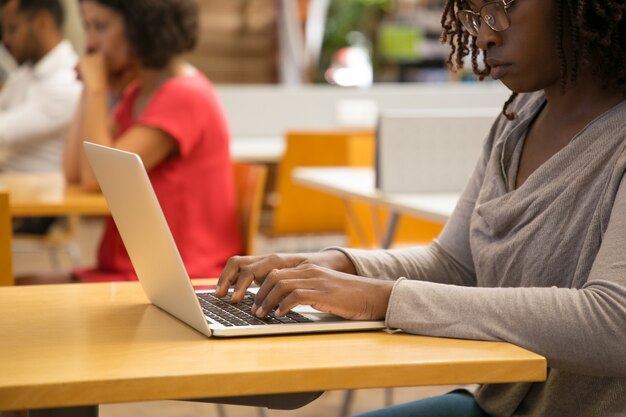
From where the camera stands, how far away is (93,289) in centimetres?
147

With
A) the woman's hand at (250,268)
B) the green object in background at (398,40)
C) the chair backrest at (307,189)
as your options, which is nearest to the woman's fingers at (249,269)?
the woman's hand at (250,268)

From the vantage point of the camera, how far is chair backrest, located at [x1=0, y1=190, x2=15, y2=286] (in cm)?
218

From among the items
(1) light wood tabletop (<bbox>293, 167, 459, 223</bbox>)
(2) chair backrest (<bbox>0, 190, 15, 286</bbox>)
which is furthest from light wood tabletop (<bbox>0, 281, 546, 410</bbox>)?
(1) light wood tabletop (<bbox>293, 167, 459, 223</bbox>)

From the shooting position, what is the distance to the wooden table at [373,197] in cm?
265

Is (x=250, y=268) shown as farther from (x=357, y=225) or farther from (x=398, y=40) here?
(x=398, y=40)

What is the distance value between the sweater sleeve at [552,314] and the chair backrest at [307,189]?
9.86 ft

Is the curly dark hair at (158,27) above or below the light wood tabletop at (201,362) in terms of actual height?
above

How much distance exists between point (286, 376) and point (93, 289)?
0.54m

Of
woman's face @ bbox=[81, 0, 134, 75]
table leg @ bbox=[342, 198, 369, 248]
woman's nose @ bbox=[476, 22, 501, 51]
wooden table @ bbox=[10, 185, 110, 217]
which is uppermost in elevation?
woman's nose @ bbox=[476, 22, 501, 51]

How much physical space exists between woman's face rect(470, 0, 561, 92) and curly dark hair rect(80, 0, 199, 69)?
1677 mm

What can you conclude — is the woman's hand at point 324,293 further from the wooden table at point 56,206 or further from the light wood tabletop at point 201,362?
the wooden table at point 56,206

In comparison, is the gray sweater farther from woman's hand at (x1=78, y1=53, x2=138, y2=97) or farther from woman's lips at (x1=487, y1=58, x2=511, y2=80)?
woman's hand at (x1=78, y1=53, x2=138, y2=97)

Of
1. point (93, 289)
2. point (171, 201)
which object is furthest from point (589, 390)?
point (171, 201)

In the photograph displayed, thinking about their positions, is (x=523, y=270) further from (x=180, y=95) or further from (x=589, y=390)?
(x=180, y=95)
